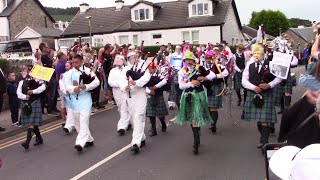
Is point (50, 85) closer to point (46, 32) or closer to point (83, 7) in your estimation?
point (83, 7)

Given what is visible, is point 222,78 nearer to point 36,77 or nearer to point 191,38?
point 36,77

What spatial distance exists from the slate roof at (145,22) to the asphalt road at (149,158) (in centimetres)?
3439

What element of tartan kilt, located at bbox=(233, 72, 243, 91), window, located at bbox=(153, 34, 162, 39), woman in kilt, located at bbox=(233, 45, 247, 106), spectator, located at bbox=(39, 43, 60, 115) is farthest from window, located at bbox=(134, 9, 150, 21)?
spectator, located at bbox=(39, 43, 60, 115)

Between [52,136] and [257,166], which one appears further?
[52,136]

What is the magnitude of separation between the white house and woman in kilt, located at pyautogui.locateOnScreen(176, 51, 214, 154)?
3535 centimetres

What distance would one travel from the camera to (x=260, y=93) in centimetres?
801

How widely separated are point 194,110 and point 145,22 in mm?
39874

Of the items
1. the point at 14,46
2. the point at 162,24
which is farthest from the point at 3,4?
the point at 14,46

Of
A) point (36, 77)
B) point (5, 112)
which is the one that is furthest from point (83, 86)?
point (5, 112)

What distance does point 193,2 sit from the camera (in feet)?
149

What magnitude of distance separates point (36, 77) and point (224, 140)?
4.41 m

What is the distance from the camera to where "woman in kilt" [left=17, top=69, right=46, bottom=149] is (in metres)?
9.45

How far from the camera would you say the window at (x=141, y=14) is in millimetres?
47406

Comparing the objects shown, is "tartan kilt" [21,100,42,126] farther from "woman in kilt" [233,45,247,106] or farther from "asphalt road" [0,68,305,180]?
"woman in kilt" [233,45,247,106]
